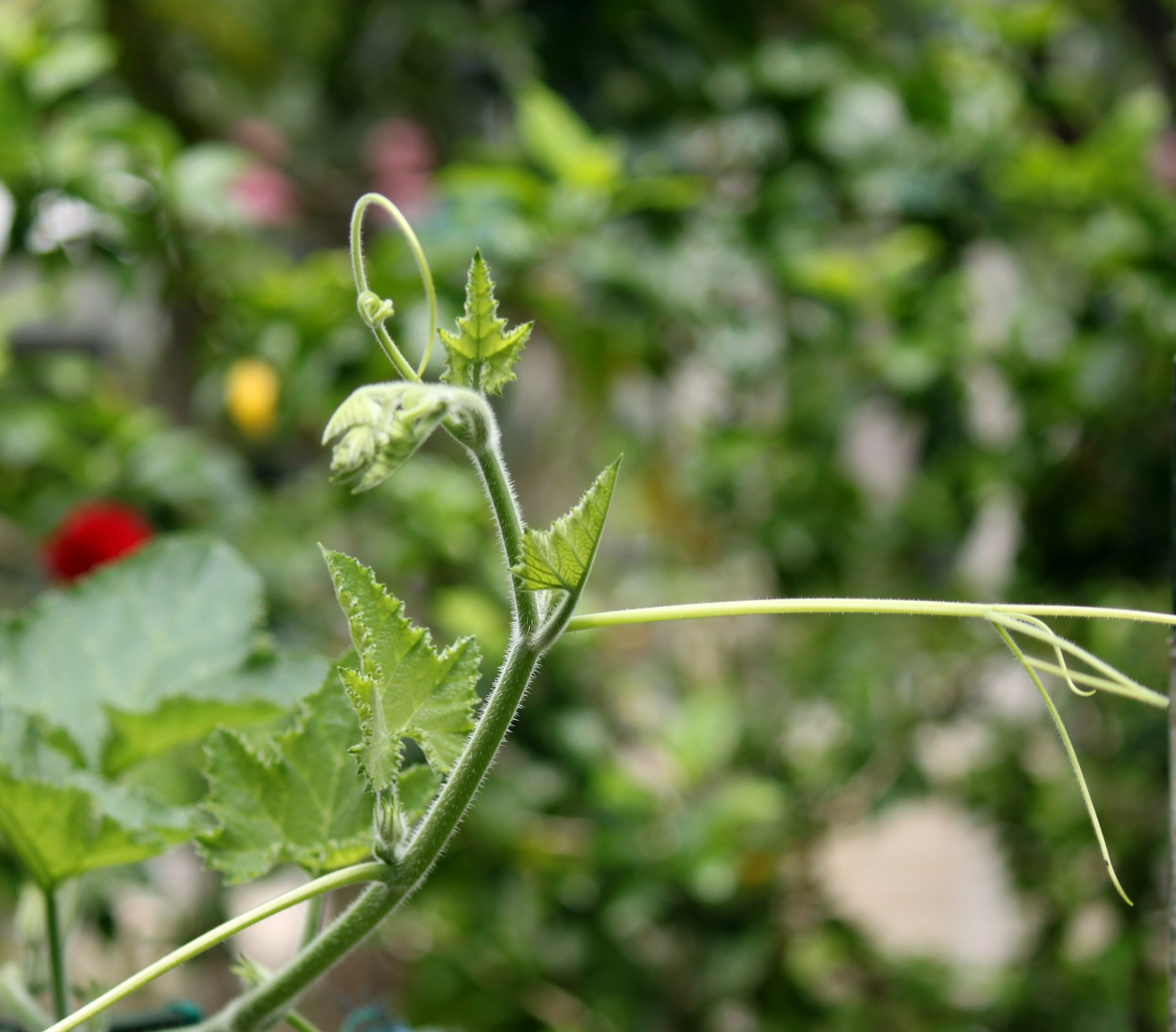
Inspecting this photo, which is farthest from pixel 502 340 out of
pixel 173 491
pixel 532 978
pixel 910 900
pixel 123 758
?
pixel 910 900

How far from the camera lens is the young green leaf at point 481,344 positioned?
167mm

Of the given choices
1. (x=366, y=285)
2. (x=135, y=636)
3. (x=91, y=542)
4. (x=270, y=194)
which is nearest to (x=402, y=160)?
(x=270, y=194)

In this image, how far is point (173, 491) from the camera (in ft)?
2.29

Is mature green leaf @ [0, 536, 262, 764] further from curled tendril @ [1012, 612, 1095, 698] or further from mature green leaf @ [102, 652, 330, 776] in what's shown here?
curled tendril @ [1012, 612, 1095, 698]

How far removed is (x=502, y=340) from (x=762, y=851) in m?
0.67

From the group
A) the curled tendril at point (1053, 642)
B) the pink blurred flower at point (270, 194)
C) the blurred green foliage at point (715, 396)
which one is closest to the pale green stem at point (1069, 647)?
the curled tendril at point (1053, 642)

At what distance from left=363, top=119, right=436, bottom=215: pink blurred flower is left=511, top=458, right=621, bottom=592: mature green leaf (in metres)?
0.73

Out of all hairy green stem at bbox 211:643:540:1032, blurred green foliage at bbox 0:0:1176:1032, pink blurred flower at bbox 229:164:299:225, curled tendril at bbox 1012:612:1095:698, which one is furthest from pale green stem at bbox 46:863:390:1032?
pink blurred flower at bbox 229:164:299:225

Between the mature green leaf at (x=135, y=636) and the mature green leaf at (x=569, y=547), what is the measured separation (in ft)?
0.51

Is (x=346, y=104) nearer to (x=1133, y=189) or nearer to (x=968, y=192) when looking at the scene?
(x=968, y=192)

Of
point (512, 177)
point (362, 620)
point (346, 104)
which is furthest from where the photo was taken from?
point (346, 104)

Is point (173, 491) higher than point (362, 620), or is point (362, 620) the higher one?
point (362, 620)

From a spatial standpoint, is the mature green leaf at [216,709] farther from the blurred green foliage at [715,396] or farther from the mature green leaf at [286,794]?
the blurred green foliage at [715,396]

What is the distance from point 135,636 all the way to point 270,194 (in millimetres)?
849
